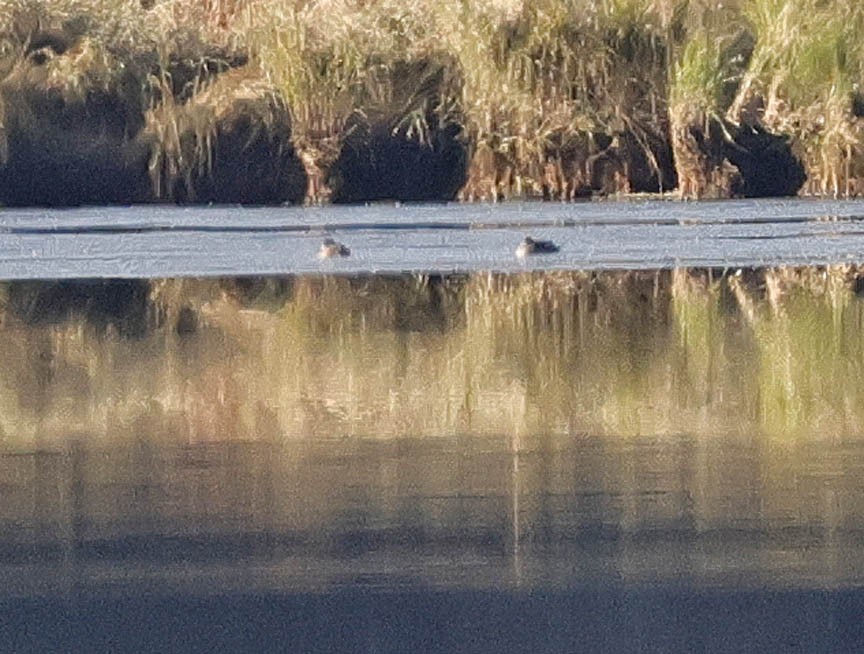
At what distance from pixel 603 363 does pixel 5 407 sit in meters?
2.90

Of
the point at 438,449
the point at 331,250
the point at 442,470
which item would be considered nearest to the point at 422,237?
the point at 331,250

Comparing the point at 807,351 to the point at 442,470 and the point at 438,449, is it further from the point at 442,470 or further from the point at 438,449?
the point at 442,470

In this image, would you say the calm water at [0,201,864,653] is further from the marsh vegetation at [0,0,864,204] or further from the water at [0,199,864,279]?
the marsh vegetation at [0,0,864,204]

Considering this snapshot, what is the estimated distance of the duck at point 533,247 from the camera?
64.7ft

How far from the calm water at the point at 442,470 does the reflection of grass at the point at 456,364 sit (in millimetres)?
32

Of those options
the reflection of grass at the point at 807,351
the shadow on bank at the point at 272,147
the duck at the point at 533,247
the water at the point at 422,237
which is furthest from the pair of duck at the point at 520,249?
the shadow on bank at the point at 272,147

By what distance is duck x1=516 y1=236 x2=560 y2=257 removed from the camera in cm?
1973

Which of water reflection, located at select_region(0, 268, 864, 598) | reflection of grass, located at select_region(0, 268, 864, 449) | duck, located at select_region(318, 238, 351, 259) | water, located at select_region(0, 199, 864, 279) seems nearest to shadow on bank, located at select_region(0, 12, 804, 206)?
water, located at select_region(0, 199, 864, 279)

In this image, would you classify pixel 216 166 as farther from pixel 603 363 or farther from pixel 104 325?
pixel 603 363

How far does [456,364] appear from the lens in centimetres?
1252

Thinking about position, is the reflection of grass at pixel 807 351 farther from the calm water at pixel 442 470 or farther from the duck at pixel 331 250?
the duck at pixel 331 250

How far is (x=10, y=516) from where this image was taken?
8.77 meters

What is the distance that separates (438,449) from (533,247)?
10075 mm

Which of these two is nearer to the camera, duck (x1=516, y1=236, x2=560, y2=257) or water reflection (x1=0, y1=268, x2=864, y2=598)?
water reflection (x1=0, y1=268, x2=864, y2=598)
